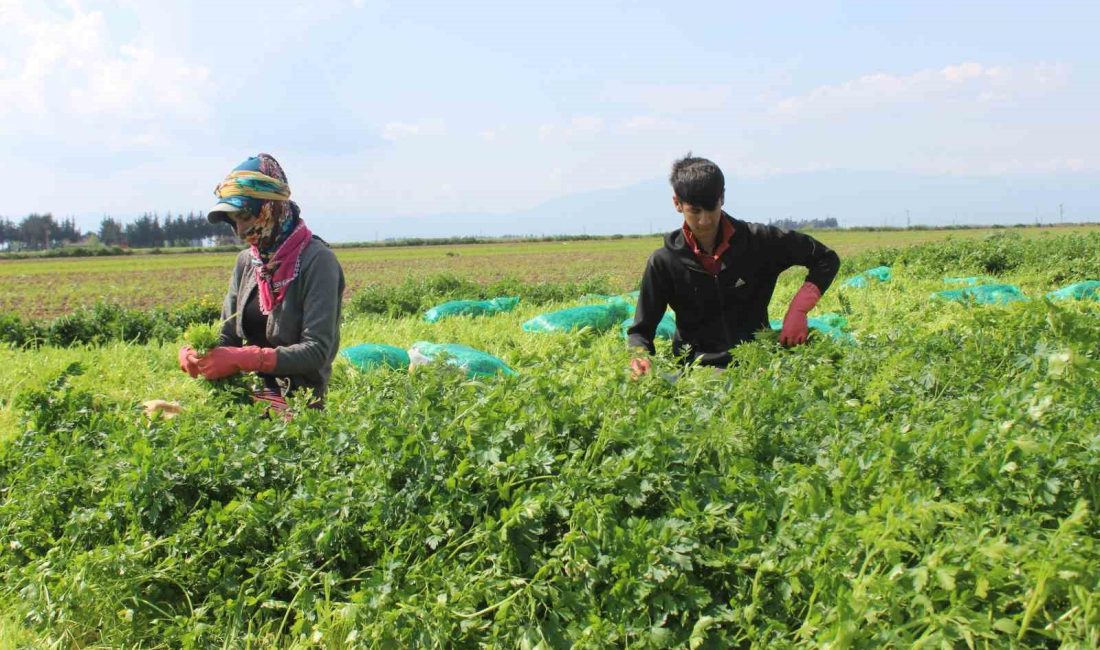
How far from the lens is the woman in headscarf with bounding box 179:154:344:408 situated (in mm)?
3613

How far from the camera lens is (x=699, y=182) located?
362cm

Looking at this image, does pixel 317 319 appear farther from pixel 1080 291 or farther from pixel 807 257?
pixel 1080 291

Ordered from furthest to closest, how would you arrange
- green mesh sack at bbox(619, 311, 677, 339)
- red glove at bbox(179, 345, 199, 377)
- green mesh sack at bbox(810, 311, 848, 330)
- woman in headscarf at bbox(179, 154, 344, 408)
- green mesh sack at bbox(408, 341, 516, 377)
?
green mesh sack at bbox(810, 311, 848, 330) < green mesh sack at bbox(619, 311, 677, 339) < green mesh sack at bbox(408, 341, 516, 377) < woman in headscarf at bbox(179, 154, 344, 408) < red glove at bbox(179, 345, 199, 377)

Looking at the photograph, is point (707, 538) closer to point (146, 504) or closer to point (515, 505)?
point (515, 505)

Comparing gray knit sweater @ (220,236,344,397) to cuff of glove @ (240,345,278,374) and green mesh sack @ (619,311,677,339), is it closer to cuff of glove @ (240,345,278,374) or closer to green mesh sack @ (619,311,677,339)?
cuff of glove @ (240,345,278,374)

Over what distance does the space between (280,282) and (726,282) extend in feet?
6.73

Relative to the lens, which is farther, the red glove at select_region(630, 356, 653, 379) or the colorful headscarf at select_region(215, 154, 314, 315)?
the colorful headscarf at select_region(215, 154, 314, 315)

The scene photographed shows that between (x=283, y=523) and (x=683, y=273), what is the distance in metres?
2.26

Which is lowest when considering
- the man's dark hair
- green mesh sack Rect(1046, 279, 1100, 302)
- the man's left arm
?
green mesh sack Rect(1046, 279, 1100, 302)

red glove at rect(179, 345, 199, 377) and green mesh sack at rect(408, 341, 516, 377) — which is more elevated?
red glove at rect(179, 345, 199, 377)

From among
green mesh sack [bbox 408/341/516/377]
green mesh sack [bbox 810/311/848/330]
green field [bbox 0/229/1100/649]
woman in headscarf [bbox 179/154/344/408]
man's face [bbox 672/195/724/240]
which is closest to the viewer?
green field [bbox 0/229/1100/649]

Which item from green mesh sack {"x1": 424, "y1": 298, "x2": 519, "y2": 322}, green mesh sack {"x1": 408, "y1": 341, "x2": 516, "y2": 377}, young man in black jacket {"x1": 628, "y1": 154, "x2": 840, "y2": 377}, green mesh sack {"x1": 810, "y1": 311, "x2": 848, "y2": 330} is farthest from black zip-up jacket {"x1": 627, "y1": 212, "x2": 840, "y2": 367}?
green mesh sack {"x1": 424, "y1": 298, "x2": 519, "y2": 322}

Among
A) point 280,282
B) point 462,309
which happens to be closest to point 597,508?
point 280,282

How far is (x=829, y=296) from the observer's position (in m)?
9.47
